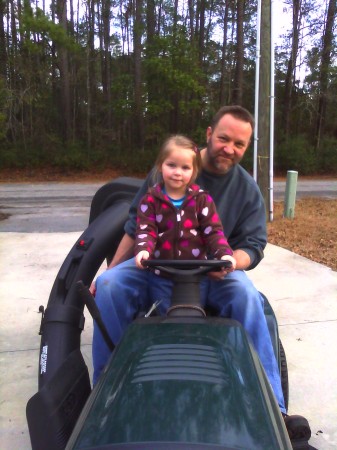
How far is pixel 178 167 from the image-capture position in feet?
7.72

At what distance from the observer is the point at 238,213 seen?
2.67 metres

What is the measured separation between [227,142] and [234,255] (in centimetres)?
58

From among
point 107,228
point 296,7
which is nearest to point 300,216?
point 107,228

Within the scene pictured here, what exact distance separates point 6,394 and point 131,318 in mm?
1083

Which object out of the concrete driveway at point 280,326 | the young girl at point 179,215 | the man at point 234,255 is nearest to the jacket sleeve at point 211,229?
the young girl at point 179,215

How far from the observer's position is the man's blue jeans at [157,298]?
2.14 m

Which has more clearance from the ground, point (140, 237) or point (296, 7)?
point (296, 7)

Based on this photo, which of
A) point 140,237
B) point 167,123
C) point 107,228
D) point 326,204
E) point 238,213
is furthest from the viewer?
point 167,123

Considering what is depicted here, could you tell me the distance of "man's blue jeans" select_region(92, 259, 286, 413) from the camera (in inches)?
84.2

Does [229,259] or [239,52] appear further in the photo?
[239,52]

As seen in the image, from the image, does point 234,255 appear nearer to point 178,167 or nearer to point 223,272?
point 223,272

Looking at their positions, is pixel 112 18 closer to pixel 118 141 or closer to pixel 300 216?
pixel 118 141

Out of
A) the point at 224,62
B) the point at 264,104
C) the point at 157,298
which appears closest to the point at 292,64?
the point at 224,62

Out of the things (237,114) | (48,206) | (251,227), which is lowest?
(48,206)
